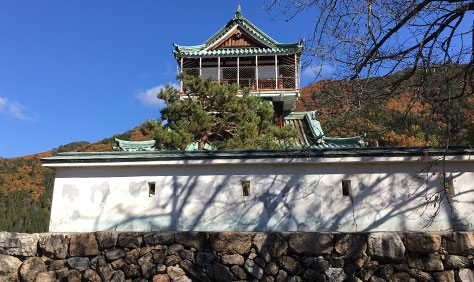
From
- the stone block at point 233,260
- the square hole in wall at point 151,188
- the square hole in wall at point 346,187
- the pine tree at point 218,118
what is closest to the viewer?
the stone block at point 233,260

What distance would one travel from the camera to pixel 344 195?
618cm

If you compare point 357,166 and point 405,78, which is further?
point 357,166

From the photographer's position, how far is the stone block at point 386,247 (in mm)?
5465

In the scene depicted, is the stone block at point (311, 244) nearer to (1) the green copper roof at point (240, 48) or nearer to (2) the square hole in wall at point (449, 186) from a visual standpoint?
(2) the square hole in wall at point (449, 186)

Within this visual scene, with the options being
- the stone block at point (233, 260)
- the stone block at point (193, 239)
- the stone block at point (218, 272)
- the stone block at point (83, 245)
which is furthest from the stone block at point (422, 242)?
the stone block at point (83, 245)

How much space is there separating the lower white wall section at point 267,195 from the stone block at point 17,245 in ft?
1.51

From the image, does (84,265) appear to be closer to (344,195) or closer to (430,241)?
(344,195)

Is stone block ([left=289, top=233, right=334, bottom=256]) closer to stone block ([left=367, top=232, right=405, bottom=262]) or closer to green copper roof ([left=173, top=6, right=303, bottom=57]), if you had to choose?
stone block ([left=367, top=232, right=405, bottom=262])

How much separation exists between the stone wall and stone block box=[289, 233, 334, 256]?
0.01 meters

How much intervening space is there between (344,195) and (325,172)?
1.63ft

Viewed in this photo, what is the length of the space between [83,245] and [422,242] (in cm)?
529

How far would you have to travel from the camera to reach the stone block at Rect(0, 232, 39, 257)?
591cm

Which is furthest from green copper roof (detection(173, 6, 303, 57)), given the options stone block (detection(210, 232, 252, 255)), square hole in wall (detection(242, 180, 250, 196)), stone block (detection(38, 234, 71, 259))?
stone block (detection(210, 232, 252, 255))

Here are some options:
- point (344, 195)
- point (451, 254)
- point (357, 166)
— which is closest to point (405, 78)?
point (357, 166)
